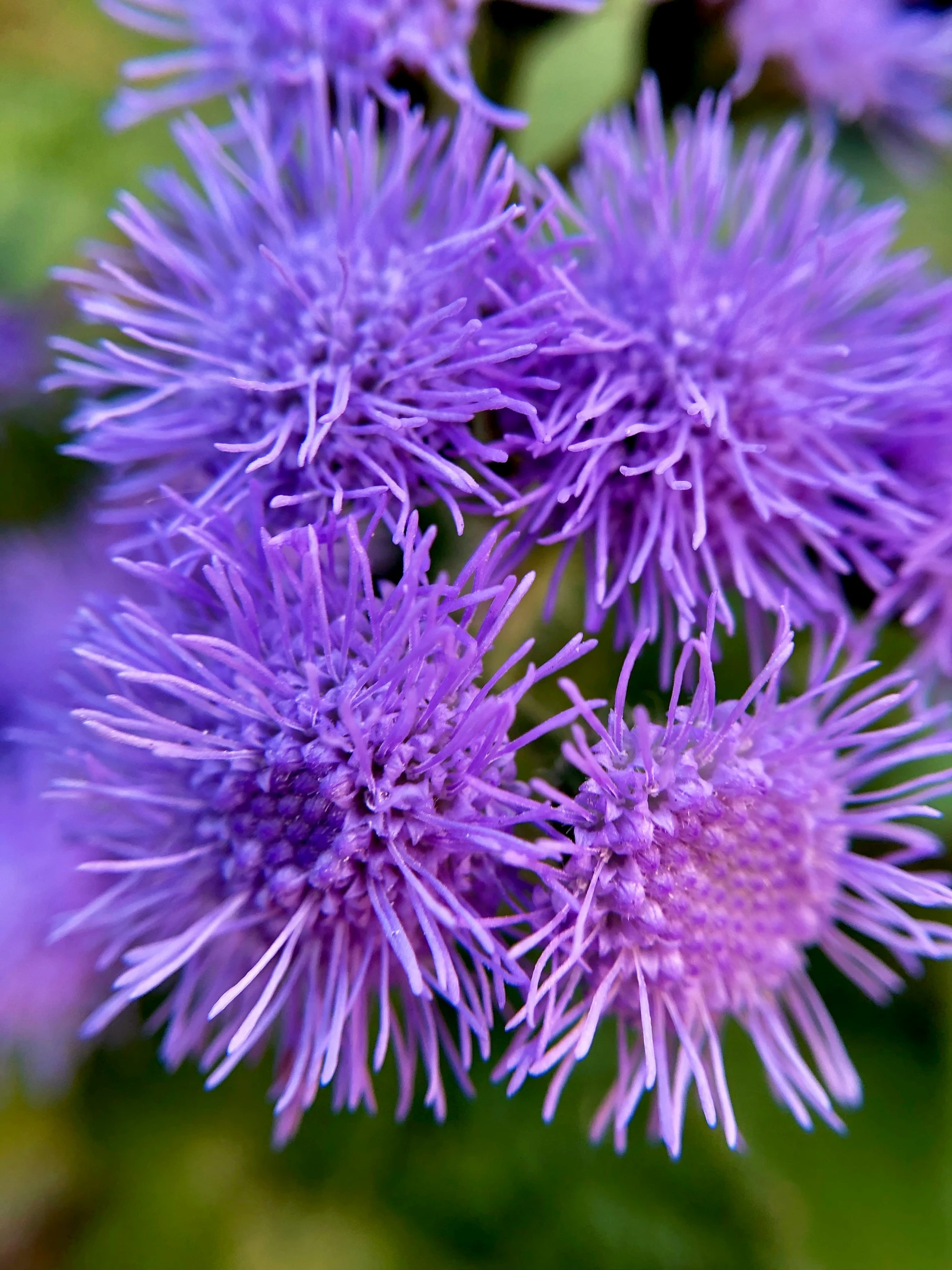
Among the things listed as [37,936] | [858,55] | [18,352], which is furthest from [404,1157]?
[858,55]

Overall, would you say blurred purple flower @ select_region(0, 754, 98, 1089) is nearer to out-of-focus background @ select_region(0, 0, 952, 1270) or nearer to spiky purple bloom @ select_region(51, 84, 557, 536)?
out-of-focus background @ select_region(0, 0, 952, 1270)

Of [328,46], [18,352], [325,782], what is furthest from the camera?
[18,352]

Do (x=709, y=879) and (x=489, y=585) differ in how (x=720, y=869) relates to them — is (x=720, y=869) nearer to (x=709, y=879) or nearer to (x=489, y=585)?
(x=709, y=879)

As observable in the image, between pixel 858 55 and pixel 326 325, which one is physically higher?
pixel 858 55

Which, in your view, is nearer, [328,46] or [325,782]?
[325,782]

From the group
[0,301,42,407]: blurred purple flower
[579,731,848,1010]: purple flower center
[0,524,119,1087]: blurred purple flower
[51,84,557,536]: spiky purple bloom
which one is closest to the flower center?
[579,731,848,1010]: purple flower center

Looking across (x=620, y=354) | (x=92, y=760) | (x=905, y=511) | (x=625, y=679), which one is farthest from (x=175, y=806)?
(x=905, y=511)

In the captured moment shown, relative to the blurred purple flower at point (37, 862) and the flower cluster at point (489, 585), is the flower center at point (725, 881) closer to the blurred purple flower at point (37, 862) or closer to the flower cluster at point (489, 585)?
the flower cluster at point (489, 585)

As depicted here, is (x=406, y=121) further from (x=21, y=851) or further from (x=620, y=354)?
(x=21, y=851)

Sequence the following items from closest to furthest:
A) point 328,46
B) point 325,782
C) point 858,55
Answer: point 325,782, point 328,46, point 858,55
